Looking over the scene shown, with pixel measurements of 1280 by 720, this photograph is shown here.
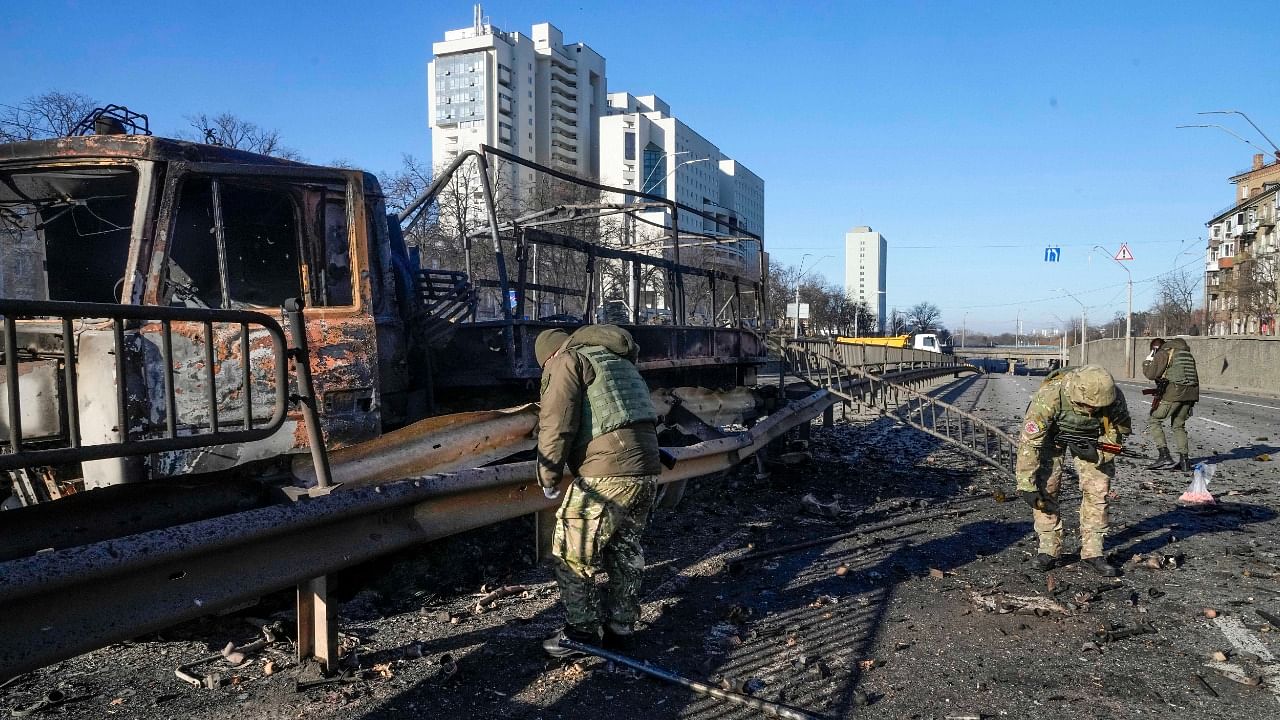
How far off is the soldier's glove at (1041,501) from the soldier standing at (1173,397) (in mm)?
5555

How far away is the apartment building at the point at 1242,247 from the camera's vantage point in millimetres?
51344

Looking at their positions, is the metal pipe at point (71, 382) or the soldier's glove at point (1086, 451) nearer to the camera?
the metal pipe at point (71, 382)

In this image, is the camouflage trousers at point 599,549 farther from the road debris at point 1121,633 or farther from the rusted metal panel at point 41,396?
the road debris at point 1121,633

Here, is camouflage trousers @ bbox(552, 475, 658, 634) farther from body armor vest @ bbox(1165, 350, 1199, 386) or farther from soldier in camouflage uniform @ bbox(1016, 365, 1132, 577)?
body armor vest @ bbox(1165, 350, 1199, 386)

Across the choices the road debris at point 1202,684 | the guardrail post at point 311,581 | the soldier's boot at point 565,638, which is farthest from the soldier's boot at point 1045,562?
the guardrail post at point 311,581

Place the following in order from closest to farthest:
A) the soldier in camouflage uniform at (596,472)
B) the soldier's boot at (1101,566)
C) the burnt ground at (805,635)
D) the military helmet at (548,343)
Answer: the burnt ground at (805,635) < the soldier in camouflage uniform at (596,472) < the military helmet at (548,343) < the soldier's boot at (1101,566)

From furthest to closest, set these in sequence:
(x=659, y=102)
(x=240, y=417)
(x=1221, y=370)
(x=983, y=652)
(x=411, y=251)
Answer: (x=659, y=102)
(x=1221, y=370)
(x=411, y=251)
(x=983, y=652)
(x=240, y=417)

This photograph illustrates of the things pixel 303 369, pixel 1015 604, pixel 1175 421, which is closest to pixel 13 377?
pixel 303 369

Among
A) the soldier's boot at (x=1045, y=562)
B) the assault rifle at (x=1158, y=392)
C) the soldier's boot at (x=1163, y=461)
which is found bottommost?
the soldier's boot at (x=1163, y=461)

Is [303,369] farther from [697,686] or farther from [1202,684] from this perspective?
[1202,684]

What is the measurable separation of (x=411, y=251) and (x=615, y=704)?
12.2ft

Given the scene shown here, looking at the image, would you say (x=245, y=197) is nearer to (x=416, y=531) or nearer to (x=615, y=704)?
(x=416, y=531)

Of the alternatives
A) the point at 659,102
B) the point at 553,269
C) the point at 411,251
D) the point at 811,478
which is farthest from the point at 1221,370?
the point at 659,102

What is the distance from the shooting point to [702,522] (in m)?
7.02
